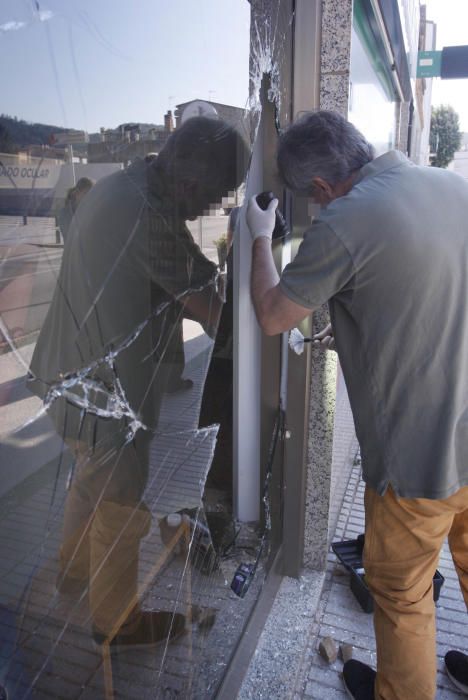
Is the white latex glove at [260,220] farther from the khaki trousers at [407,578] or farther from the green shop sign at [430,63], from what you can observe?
the green shop sign at [430,63]

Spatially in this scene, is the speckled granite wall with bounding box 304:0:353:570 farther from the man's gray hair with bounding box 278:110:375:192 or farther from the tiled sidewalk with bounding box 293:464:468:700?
the man's gray hair with bounding box 278:110:375:192

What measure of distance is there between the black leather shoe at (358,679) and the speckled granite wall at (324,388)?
0.57 m

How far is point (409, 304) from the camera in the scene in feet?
5.19

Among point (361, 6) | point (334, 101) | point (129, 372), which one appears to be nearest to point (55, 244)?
point (129, 372)

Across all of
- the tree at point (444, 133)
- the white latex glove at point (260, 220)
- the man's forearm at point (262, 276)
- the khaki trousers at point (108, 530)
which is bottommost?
the khaki trousers at point (108, 530)

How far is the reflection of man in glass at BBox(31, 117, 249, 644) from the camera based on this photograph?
976mm

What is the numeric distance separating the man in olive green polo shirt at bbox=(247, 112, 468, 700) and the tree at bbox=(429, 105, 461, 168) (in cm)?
2859

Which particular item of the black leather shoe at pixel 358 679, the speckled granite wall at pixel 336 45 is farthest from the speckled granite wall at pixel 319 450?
the speckled granite wall at pixel 336 45

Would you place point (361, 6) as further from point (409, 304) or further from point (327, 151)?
point (409, 304)

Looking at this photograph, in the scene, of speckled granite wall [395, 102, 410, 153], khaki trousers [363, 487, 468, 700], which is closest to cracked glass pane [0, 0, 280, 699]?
khaki trousers [363, 487, 468, 700]

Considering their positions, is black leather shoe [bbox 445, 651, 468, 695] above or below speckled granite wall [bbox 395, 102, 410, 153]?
below

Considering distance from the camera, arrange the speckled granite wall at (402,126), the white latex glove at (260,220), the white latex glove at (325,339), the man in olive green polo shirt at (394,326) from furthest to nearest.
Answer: the speckled granite wall at (402,126) < the white latex glove at (325,339) < the white latex glove at (260,220) < the man in olive green polo shirt at (394,326)

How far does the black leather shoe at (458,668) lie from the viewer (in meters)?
2.10

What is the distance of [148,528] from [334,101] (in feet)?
5.43
